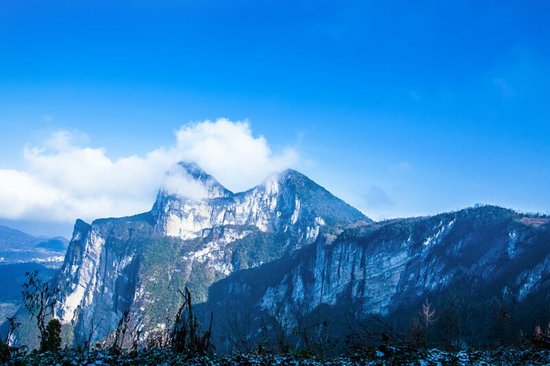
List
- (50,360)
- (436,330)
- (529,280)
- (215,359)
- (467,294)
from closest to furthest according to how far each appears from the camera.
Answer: (50,360) → (215,359) → (436,330) → (529,280) → (467,294)

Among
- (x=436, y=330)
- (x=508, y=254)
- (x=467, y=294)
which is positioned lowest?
(x=436, y=330)

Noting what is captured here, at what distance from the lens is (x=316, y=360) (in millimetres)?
22453

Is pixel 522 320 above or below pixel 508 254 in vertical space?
below

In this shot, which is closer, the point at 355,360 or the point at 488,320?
the point at 355,360

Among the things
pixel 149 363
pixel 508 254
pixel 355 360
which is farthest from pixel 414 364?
pixel 508 254

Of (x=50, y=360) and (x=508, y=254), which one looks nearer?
(x=50, y=360)

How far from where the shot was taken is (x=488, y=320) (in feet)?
470

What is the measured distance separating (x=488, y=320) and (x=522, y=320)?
14.7 m

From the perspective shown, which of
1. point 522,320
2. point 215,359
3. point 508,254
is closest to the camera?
point 215,359

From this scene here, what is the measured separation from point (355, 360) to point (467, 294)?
182420 mm

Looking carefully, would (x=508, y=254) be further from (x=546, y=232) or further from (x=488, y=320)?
(x=488, y=320)

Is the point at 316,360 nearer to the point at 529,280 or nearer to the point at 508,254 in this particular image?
the point at 529,280

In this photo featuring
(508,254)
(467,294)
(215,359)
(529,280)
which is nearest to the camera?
(215,359)

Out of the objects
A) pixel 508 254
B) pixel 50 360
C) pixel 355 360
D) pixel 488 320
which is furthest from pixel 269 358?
pixel 508 254
